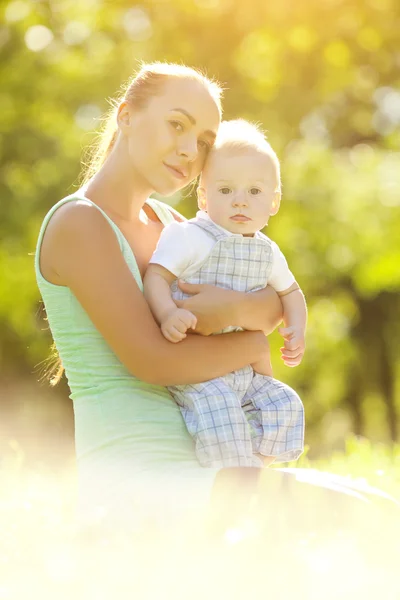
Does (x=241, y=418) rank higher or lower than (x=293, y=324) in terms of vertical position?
lower

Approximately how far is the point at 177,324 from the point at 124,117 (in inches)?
36.9

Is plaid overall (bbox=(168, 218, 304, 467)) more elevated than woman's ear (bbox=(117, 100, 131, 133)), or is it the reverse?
woman's ear (bbox=(117, 100, 131, 133))

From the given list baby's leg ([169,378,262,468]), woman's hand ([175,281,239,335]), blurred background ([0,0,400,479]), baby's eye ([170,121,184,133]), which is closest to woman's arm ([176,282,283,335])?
woman's hand ([175,281,239,335])

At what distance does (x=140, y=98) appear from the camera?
336 cm

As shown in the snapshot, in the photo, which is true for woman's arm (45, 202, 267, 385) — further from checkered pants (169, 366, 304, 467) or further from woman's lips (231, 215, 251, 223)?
woman's lips (231, 215, 251, 223)

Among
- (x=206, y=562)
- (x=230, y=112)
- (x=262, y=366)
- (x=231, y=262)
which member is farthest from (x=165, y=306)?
(x=230, y=112)

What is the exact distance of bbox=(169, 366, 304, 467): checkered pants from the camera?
2.96m

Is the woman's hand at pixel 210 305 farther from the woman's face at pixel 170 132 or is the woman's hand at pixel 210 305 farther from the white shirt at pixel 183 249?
the woman's face at pixel 170 132

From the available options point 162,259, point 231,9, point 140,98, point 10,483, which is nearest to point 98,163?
point 140,98

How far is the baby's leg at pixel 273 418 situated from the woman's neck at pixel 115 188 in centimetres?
87

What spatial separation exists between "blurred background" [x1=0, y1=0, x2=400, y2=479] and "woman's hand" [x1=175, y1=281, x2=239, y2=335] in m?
12.2

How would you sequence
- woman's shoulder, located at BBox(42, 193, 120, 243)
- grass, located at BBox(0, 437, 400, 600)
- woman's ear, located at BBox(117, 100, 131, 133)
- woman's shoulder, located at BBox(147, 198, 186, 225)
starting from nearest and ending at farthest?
grass, located at BBox(0, 437, 400, 600), woman's shoulder, located at BBox(42, 193, 120, 243), woman's ear, located at BBox(117, 100, 131, 133), woman's shoulder, located at BBox(147, 198, 186, 225)

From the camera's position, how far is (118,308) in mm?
3012

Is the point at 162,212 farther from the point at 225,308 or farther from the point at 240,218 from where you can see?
the point at 225,308
